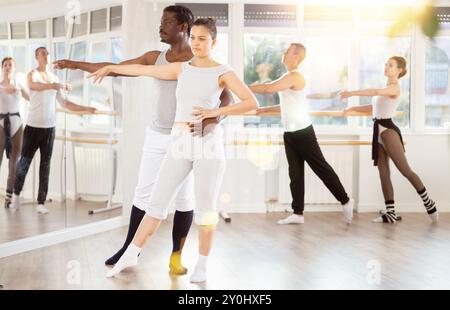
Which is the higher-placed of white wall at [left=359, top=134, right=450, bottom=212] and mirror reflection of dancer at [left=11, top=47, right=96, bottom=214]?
mirror reflection of dancer at [left=11, top=47, right=96, bottom=214]

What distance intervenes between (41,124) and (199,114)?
1647mm

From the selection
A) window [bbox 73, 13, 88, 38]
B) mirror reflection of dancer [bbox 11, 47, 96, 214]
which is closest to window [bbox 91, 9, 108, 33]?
window [bbox 73, 13, 88, 38]

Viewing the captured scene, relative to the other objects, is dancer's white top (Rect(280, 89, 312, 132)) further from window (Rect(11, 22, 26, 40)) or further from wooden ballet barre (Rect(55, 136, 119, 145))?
window (Rect(11, 22, 26, 40))

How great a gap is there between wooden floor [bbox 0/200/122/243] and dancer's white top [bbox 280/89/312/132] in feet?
5.43

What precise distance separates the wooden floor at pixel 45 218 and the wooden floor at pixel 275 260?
0.14 m

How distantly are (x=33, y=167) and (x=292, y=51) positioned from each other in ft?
7.79

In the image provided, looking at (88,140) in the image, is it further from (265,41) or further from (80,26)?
(265,41)

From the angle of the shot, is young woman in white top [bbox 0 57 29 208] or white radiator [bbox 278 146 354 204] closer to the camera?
young woman in white top [bbox 0 57 29 208]

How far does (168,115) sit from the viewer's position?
3.39 meters

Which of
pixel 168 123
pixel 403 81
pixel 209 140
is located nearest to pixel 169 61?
pixel 168 123

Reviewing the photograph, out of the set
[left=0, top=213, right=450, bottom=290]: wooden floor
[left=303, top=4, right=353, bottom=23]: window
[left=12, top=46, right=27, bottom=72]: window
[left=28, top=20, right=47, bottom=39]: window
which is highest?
[left=303, top=4, right=353, bottom=23]: window

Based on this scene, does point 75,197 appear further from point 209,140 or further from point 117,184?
point 209,140

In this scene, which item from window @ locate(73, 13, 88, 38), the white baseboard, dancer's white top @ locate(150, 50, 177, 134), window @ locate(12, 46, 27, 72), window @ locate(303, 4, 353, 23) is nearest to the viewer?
dancer's white top @ locate(150, 50, 177, 134)

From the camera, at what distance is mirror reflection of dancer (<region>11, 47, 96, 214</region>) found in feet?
13.1
